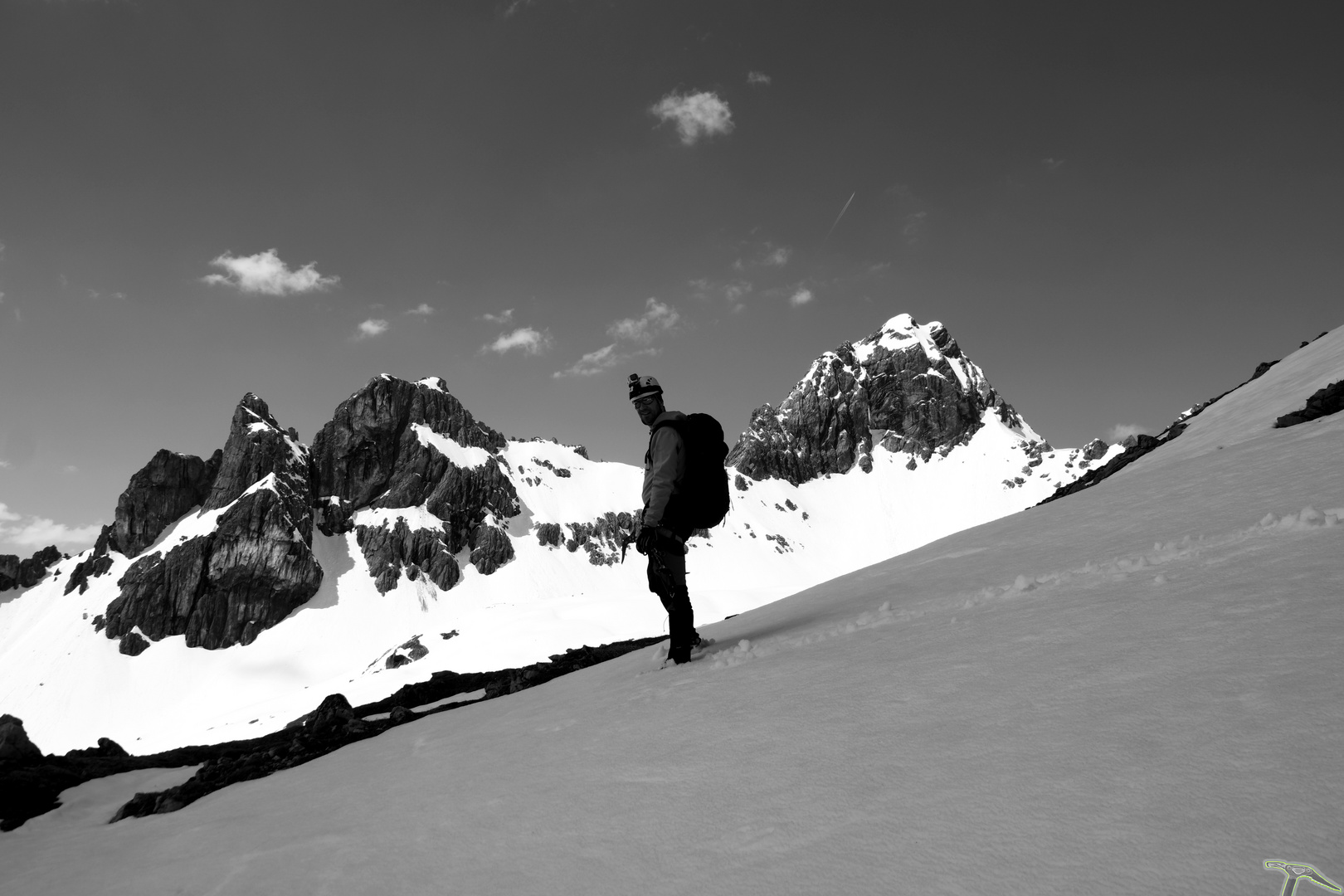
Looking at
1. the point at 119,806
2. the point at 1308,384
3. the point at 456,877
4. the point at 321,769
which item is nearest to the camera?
the point at 456,877

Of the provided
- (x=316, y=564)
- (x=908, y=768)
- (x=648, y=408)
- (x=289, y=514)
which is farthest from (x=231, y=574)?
(x=908, y=768)

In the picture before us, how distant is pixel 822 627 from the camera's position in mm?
7023

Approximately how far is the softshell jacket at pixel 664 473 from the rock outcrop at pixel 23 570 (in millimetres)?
190462

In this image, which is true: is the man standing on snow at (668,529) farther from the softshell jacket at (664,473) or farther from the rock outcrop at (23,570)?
the rock outcrop at (23,570)

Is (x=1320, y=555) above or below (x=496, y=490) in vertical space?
below

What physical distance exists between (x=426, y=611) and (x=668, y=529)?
133m

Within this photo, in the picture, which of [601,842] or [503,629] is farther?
[503,629]

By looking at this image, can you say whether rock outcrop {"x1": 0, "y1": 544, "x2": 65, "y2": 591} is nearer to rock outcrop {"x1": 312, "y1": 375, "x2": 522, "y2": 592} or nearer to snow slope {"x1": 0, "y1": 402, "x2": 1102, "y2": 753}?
snow slope {"x1": 0, "y1": 402, "x2": 1102, "y2": 753}

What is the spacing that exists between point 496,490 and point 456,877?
15301cm

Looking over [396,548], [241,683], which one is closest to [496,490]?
[396,548]

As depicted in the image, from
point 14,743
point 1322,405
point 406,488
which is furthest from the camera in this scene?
point 406,488

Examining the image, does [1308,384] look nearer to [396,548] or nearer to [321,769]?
[321,769]

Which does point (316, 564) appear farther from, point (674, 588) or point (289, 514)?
point (674, 588)

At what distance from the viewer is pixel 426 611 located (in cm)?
12912
